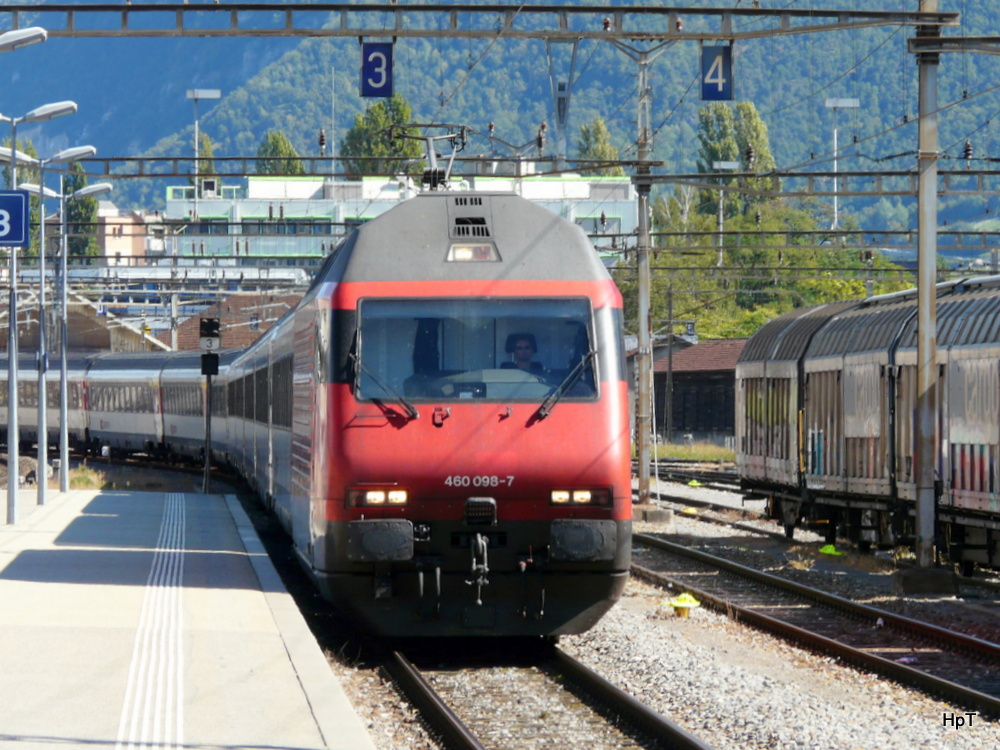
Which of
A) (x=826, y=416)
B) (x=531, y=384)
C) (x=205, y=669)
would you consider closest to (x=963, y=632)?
(x=531, y=384)

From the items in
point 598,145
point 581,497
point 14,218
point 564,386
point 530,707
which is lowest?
point 530,707

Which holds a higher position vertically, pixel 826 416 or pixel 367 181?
pixel 367 181

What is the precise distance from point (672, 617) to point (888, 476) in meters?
6.30

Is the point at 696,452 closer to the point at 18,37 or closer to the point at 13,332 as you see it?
the point at 13,332

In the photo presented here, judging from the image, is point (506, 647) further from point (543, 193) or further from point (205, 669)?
point (543, 193)

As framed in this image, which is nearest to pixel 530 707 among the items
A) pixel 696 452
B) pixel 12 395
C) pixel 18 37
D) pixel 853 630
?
pixel 853 630

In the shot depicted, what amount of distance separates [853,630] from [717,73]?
9329mm

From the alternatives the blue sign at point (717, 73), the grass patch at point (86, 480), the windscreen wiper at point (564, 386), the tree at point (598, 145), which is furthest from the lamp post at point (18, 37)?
the tree at point (598, 145)

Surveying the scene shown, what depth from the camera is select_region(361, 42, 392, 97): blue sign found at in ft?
66.2

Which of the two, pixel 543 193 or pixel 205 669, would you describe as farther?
pixel 543 193

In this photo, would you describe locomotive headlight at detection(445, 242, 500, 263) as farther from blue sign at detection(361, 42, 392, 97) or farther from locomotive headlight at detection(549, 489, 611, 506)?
blue sign at detection(361, 42, 392, 97)

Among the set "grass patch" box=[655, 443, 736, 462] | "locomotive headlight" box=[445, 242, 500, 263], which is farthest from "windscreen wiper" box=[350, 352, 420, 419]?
"grass patch" box=[655, 443, 736, 462]

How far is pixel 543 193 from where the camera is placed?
368 ft

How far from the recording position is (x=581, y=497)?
450 inches
